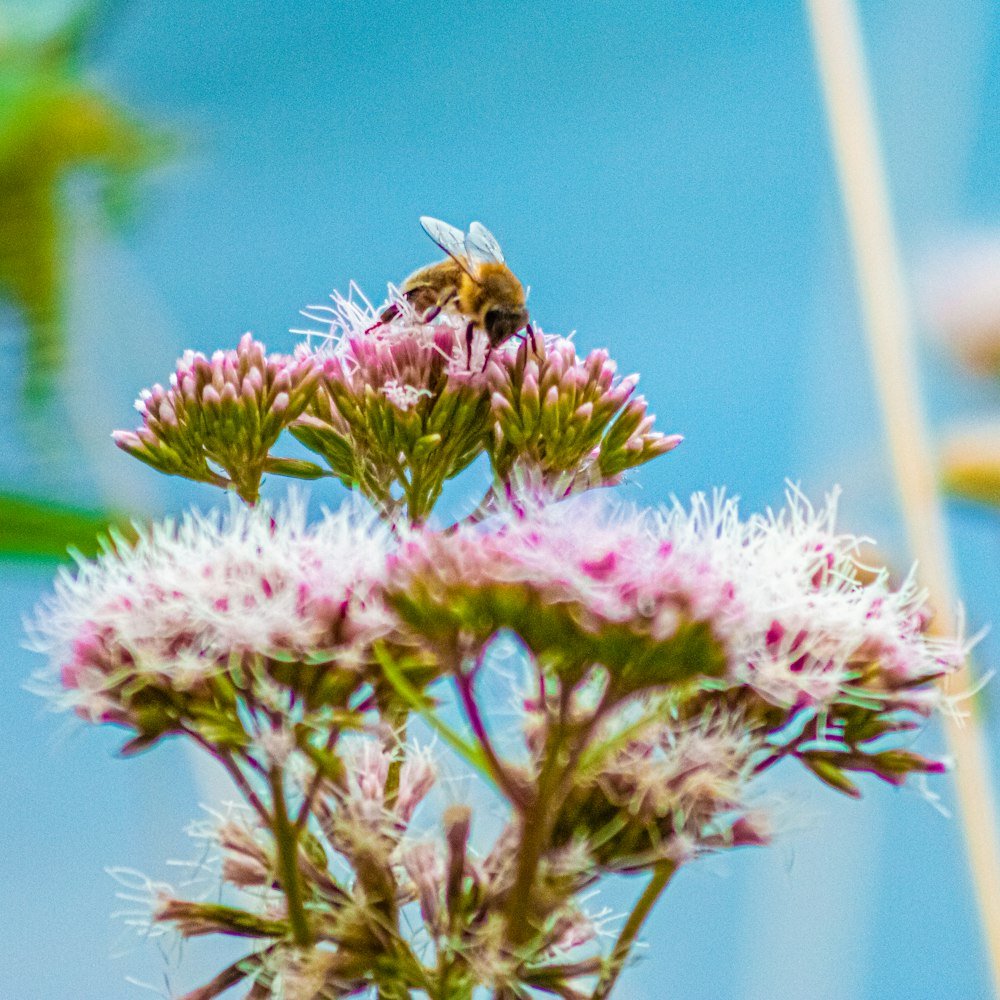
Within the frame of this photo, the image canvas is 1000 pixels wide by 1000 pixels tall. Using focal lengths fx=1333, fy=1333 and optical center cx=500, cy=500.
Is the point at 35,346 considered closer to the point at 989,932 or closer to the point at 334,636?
the point at 989,932

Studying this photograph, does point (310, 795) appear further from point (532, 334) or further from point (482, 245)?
point (482, 245)

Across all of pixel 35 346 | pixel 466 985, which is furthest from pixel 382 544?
pixel 35 346

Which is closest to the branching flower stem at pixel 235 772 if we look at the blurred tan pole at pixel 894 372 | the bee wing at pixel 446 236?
the bee wing at pixel 446 236

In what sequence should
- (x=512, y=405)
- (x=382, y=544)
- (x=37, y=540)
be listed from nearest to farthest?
1. (x=382, y=544)
2. (x=512, y=405)
3. (x=37, y=540)

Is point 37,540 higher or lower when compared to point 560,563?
higher

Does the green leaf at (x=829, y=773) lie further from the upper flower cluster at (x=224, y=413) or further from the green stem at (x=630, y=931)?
the upper flower cluster at (x=224, y=413)

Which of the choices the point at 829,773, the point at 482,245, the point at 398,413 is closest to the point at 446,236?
the point at 482,245
